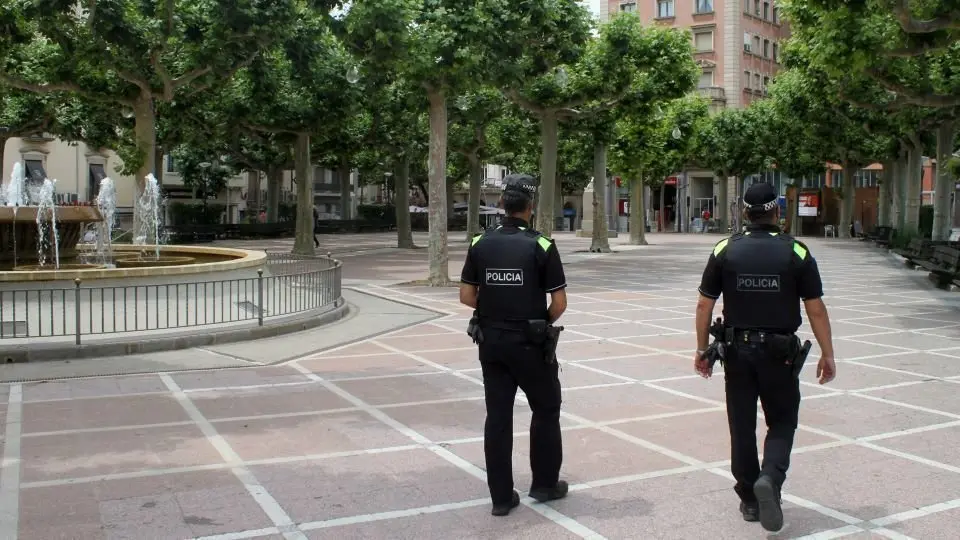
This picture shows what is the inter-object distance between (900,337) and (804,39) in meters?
10.4

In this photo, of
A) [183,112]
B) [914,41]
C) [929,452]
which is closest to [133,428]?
[929,452]

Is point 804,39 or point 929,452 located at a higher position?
point 804,39

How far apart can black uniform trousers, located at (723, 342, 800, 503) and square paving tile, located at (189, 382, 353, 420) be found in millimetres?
4339

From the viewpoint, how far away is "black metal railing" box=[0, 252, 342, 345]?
12.1 metres

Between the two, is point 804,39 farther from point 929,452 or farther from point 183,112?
point 183,112

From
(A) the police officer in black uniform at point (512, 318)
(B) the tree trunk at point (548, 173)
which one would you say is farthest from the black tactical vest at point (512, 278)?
(B) the tree trunk at point (548, 173)

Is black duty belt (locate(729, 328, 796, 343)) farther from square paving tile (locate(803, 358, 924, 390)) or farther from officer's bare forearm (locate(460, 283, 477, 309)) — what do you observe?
square paving tile (locate(803, 358, 924, 390))

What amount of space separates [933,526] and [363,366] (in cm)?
691

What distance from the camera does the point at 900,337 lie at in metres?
13.7

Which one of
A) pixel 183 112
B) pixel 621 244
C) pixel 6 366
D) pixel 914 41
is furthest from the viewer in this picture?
pixel 621 244

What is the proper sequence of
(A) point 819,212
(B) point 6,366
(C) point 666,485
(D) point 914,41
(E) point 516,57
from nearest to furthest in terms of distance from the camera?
(C) point 666,485
(B) point 6,366
(D) point 914,41
(E) point 516,57
(A) point 819,212

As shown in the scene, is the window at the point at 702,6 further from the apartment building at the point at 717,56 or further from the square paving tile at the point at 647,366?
the square paving tile at the point at 647,366

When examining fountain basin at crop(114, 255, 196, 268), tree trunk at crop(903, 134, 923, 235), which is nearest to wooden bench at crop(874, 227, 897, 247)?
tree trunk at crop(903, 134, 923, 235)

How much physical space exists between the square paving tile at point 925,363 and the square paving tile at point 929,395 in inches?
31.2
